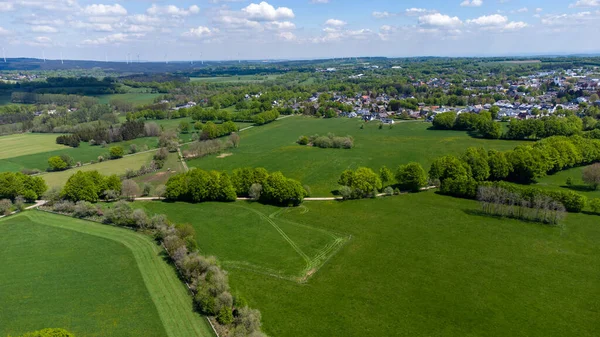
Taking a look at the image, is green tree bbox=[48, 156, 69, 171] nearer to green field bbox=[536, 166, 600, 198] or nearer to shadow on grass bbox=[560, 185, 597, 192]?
green field bbox=[536, 166, 600, 198]

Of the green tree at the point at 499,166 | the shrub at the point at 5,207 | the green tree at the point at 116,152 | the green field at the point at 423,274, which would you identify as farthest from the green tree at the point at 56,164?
the green tree at the point at 499,166

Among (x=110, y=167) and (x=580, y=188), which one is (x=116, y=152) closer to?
(x=110, y=167)

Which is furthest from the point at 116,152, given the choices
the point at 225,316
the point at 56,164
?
the point at 225,316

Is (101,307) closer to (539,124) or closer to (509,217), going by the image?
(509,217)

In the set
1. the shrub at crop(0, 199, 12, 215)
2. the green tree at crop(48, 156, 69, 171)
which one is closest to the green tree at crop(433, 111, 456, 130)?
the green tree at crop(48, 156, 69, 171)

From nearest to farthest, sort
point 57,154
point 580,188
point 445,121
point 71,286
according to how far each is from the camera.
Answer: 1. point 71,286
2. point 580,188
3. point 57,154
4. point 445,121

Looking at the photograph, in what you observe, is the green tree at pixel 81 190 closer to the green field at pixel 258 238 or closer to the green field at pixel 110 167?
the green field at pixel 258 238

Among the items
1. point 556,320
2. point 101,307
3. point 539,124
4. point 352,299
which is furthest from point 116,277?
point 539,124
